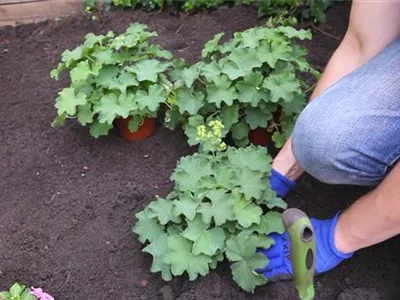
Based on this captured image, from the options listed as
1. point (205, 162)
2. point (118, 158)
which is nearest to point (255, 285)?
point (205, 162)

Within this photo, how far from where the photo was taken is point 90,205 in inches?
78.1

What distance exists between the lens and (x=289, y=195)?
77.3 inches

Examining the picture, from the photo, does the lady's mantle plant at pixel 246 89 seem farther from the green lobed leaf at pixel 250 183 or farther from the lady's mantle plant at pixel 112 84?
the green lobed leaf at pixel 250 183

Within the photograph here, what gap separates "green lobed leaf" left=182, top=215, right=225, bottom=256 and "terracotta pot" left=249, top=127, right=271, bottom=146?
50 cm

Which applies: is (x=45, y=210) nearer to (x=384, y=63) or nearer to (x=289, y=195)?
(x=289, y=195)

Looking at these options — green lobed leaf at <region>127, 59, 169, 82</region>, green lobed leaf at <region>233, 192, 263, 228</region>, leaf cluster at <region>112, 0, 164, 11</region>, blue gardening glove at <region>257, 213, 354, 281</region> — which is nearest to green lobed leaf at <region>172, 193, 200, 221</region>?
green lobed leaf at <region>233, 192, 263, 228</region>

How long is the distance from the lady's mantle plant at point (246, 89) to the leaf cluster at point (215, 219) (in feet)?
0.59

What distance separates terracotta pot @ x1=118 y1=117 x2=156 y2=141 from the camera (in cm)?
214

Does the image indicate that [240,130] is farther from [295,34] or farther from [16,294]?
[16,294]

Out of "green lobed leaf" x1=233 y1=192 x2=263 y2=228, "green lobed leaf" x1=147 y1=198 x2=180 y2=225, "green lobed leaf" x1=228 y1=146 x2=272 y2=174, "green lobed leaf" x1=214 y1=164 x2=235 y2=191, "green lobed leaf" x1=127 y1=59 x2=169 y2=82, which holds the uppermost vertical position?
"green lobed leaf" x1=127 y1=59 x2=169 y2=82

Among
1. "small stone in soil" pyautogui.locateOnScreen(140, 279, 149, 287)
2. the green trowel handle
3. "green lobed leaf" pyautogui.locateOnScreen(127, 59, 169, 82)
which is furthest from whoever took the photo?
"green lobed leaf" pyautogui.locateOnScreen(127, 59, 169, 82)

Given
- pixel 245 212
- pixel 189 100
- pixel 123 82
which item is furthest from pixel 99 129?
pixel 245 212

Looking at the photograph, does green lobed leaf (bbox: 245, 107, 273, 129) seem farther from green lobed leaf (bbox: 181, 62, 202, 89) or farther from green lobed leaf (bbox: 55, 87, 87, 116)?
green lobed leaf (bbox: 55, 87, 87, 116)

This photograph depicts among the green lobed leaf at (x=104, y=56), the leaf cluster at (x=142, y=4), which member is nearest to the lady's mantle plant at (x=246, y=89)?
the green lobed leaf at (x=104, y=56)
